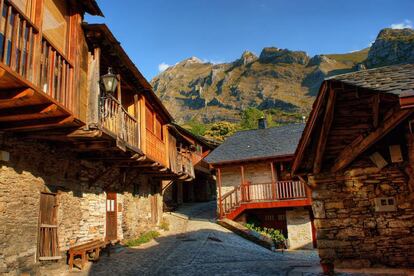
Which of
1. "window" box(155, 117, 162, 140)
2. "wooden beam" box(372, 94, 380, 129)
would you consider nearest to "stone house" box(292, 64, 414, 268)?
"wooden beam" box(372, 94, 380, 129)

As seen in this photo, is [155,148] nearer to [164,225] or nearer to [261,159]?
[164,225]

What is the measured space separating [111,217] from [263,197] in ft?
28.0

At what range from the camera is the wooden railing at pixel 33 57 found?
15.9ft

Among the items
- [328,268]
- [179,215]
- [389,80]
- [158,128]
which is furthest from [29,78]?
[179,215]

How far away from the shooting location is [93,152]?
9422mm

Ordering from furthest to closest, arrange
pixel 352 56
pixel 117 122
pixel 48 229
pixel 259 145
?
pixel 352 56 < pixel 259 145 < pixel 117 122 < pixel 48 229

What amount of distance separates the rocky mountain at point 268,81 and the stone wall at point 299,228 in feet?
178

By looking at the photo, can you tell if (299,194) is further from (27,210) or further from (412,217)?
(27,210)

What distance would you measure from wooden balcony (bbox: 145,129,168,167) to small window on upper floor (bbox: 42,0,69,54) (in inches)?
205

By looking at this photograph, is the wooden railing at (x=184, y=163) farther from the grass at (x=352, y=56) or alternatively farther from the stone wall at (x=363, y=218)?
the grass at (x=352, y=56)

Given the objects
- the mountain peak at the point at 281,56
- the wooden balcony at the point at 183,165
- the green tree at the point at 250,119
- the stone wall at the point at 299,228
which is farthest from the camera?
the mountain peak at the point at 281,56

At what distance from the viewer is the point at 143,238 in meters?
12.9

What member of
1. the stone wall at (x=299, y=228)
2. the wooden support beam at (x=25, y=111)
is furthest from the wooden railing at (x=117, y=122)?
the stone wall at (x=299, y=228)

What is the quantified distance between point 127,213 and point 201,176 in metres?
14.2
